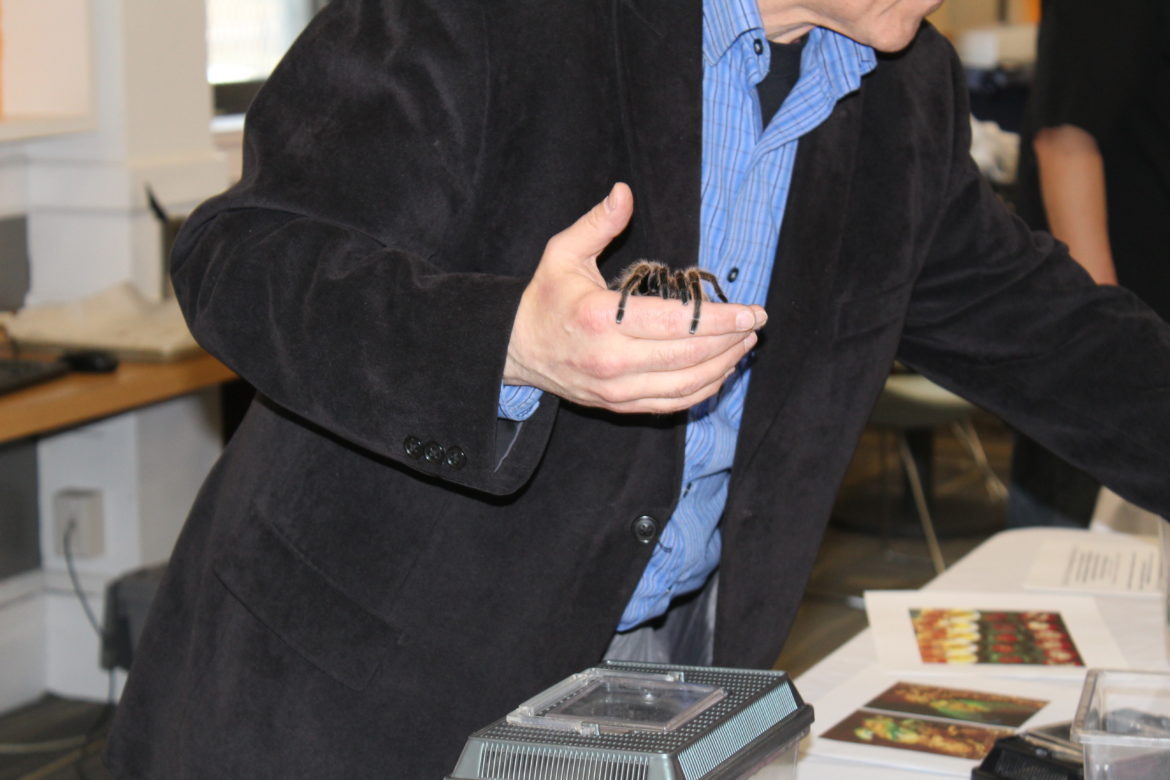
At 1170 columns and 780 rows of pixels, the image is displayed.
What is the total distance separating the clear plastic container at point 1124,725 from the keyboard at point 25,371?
203 centimetres

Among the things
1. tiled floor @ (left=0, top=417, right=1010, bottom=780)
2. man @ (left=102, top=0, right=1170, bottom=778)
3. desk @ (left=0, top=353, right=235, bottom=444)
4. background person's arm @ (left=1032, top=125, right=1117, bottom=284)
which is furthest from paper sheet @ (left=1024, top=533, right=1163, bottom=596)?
desk @ (left=0, top=353, right=235, bottom=444)

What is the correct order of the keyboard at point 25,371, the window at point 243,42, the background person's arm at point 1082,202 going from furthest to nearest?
the window at point 243,42, the keyboard at point 25,371, the background person's arm at point 1082,202

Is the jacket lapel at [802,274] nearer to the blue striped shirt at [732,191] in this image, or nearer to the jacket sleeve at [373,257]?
the blue striped shirt at [732,191]

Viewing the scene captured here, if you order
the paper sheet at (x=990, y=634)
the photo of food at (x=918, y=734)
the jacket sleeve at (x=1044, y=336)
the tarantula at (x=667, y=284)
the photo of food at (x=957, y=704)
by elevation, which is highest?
the tarantula at (x=667, y=284)

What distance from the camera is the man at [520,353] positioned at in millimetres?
933

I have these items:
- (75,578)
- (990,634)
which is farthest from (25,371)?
(990,634)

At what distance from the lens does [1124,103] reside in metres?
2.26

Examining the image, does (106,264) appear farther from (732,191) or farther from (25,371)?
(732,191)

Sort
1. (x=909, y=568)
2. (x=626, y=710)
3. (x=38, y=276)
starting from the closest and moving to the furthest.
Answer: (x=626, y=710)
(x=38, y=276)
(x=909, y=568)

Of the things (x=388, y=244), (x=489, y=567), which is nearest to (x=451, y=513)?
(x=489, y=567)

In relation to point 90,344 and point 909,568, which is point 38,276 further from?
point 909,568

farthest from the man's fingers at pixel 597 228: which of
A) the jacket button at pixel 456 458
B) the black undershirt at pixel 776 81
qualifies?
the black undershirt at pixel 776 81

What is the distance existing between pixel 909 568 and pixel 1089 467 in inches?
125

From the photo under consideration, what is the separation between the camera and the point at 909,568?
14.9ft
